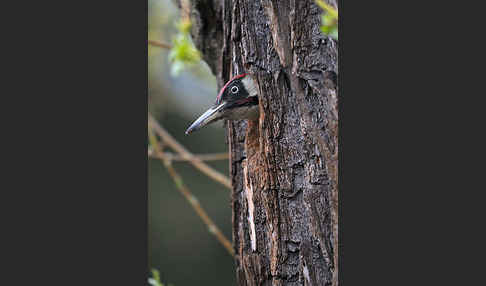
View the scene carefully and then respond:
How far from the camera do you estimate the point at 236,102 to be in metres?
1.98

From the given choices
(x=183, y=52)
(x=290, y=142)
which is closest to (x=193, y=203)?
(x=183, y=52)

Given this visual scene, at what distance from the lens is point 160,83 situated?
347 cm

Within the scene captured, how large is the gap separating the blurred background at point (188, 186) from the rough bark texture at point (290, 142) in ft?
1.33

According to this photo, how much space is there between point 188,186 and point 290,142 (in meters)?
1.56

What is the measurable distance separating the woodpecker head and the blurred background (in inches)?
12.4

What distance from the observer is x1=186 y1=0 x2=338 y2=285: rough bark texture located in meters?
1.89

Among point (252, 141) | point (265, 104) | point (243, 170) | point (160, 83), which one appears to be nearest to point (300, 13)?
point (265, 104)

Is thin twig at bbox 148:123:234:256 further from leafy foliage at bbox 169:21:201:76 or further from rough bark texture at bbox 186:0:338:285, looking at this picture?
rough bark texture at bbox 186:0:338:285

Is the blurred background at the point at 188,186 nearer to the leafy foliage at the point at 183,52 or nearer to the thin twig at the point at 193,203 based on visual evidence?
the thin twig at the point at 193,203

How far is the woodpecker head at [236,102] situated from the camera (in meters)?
1.97

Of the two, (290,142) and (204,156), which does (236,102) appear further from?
(204,156)

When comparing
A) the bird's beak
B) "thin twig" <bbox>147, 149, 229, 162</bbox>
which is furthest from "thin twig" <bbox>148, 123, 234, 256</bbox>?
the bird's beak

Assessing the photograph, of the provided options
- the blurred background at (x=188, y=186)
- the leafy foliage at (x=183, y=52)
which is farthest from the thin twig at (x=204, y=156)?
the leafy foliage at (x=183, y=52)

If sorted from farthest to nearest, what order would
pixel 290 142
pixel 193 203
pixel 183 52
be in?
pixel 193 203 < pixel 183 52 < pixel 290 142
